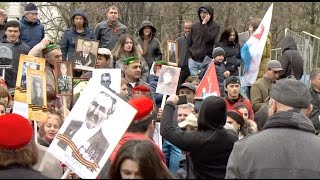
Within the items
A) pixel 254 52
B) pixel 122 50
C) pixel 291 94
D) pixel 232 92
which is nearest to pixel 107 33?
pixel 122 50

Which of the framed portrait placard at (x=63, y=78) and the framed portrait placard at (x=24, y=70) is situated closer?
the framed portrait placard at (x=24, y=70)

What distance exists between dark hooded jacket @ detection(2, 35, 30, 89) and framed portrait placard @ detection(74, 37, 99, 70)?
112 centimetres

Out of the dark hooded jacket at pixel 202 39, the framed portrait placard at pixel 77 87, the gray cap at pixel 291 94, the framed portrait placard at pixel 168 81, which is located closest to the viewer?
the gray cap at pixel 291 94

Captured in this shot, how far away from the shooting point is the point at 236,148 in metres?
4.33

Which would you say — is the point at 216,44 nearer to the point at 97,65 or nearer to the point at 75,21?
the point at 75,21

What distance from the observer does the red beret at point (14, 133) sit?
420cm

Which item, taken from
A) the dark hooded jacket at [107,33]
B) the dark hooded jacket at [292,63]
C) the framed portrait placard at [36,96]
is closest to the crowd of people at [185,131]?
the framed portrait placard at [36,96]

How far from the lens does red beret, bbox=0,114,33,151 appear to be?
13.8 feet

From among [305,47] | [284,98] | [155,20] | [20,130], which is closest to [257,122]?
[284,98]

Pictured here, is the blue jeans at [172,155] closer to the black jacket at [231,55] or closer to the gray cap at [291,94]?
the gray cap at [291,94]

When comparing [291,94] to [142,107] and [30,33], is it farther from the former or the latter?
[30,33]

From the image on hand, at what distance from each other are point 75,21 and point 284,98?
6.08m

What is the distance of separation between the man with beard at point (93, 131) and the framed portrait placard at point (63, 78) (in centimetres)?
222

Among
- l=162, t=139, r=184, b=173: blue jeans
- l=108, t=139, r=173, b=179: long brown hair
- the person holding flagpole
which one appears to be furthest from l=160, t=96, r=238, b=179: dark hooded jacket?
the person holding flagpole
